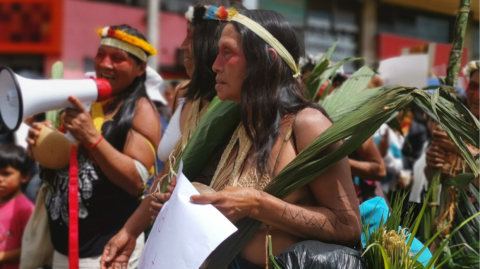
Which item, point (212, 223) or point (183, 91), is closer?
point (212, 223)

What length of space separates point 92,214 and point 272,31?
1469mm

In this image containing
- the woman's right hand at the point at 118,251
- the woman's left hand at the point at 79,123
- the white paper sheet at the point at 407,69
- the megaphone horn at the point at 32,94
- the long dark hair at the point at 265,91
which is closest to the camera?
the long dark hair at the point at 265,91

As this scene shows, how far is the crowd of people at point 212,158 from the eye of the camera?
2.12 m

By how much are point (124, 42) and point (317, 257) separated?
182 cm

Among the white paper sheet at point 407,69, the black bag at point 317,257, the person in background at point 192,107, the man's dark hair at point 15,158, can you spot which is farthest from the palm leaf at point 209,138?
the man's dark hair at point 15,158

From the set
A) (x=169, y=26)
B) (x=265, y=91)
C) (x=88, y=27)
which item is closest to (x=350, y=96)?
(x=265, y=91)

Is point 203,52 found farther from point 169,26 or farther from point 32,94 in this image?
point 169,26

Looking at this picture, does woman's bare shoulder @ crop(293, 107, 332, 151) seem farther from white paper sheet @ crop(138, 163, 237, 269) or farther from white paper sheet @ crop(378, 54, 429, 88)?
white paper sheet @ crop(378, 54, 429, 88)

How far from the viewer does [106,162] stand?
306cm

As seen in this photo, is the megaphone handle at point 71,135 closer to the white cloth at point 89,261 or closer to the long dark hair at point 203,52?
the white cloth at point 89,261

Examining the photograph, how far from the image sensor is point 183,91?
3221 millimetres

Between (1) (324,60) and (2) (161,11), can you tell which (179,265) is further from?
(2) (161,11)

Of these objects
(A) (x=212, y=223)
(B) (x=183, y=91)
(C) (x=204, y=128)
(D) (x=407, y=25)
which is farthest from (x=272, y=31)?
(D) (x=407, y=25)

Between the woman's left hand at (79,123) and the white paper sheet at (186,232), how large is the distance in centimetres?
102
